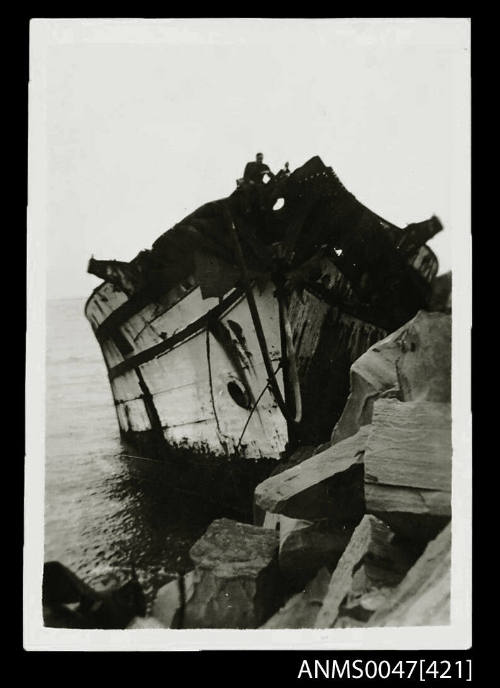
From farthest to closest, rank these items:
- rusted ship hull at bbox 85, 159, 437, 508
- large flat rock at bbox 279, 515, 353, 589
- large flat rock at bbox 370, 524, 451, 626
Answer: rusted ship hull at bbox 85, 159, 437, 508, large flat rock at bbox 279, 515, 353, 589, large flat rock at bbox 370, 524, 451, 626

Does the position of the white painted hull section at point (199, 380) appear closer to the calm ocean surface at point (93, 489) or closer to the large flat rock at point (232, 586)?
the calm ocean surface at point (93, 489)

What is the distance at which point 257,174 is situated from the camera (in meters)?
2.84

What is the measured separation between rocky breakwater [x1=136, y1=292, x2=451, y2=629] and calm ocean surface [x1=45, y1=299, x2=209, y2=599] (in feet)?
0.54

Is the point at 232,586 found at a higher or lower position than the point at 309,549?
lower

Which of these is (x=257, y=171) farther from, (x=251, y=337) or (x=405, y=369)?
(x=405, y=369)

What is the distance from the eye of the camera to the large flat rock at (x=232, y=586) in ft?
8.95

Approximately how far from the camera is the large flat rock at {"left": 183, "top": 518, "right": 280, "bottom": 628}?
8.95 ft

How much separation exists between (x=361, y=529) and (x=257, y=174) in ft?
5.49

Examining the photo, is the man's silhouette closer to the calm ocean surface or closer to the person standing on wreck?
the person standing on wreck

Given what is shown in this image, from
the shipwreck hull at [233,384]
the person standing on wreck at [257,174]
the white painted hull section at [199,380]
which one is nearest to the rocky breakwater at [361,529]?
the shipwreck hull at [233,384]

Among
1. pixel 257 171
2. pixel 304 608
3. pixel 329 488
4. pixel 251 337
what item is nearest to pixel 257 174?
pixel 257 171

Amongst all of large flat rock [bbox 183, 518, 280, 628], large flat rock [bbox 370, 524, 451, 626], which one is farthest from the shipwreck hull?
large flat rock [bbox 370, 524, 451, 626]

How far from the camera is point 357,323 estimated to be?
2.93 metres

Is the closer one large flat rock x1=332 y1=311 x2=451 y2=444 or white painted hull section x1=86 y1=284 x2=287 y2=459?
large flat rock x1=332 y1=311 x2=451 y2=444
